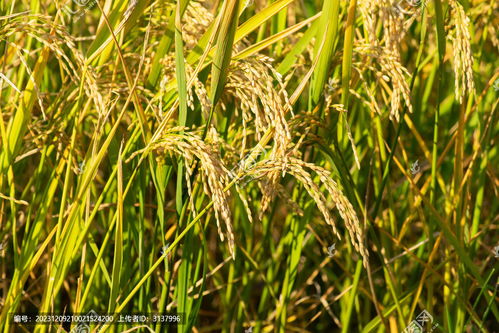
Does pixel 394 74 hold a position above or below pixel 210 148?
above

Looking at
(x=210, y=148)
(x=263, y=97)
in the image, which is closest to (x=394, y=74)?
(x=263, y=97)

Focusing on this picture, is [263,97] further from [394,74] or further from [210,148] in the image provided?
[394,74]

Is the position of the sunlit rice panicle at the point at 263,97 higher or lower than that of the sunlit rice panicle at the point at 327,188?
higher

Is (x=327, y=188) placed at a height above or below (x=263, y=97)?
below

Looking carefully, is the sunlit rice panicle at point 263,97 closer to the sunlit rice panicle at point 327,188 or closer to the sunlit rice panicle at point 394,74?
the sunlit rice panicle at point 327,188

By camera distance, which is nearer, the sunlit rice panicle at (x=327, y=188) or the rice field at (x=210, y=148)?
the sunlit rice panicle at (x=327, y=188)

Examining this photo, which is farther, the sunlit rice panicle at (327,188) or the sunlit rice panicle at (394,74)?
the sunlit rice panicle at (394,74)

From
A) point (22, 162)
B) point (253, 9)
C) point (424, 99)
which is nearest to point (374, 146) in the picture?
point (424, 99)

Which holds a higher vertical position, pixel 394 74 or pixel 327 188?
pixel 394 74

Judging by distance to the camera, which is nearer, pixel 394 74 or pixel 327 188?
pixel 327 188

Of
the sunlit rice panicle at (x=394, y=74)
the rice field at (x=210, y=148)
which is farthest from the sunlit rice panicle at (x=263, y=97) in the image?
the sunlit rice panicle at (x=394, y=74)

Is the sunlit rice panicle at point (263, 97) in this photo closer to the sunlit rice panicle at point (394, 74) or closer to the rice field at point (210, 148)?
the rice field at point (210, 148)

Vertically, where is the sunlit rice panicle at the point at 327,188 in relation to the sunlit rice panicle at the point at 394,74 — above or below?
below

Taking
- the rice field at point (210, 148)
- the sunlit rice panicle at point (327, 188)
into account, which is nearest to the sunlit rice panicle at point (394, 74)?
the rice field at point (210, 148)
